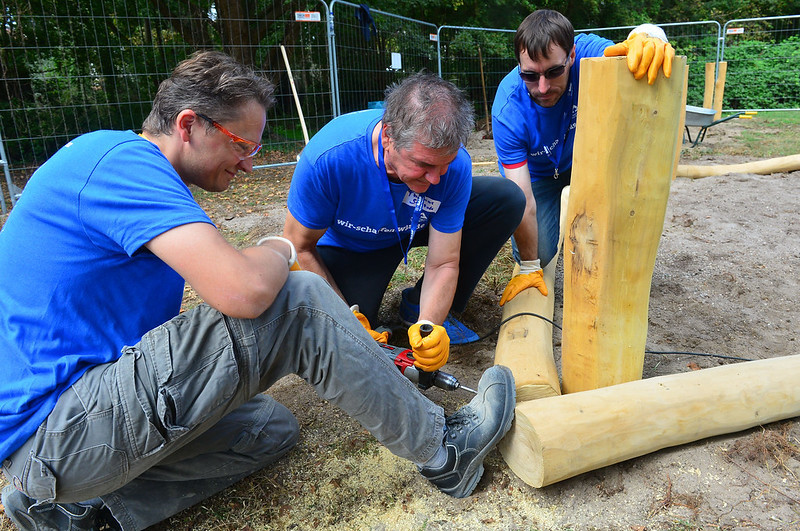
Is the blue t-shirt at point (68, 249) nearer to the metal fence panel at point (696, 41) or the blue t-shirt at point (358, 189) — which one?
the blue t-shirt at point (358, 189)

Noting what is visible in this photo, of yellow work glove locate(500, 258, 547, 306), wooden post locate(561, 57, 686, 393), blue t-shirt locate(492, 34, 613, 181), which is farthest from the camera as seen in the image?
blue t-shirt locate(492, 34, 613, 181)

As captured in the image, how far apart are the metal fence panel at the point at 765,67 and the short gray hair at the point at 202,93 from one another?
13.1m

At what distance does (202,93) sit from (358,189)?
2.92ft

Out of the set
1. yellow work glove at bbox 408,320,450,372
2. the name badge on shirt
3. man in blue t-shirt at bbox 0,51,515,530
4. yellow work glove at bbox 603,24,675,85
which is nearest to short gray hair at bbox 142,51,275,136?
man in blue t-shirt at bbox 0,51,515,530

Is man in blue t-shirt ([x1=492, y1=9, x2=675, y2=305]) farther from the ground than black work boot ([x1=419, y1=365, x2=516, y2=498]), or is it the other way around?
man in blue t-shirt ([x1=492, y1=9, x2=675, y2=305])

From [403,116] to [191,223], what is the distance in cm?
93

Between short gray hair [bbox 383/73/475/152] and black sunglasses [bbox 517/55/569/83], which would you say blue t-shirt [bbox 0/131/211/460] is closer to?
short gray hair [bbox 383/73/475/152]

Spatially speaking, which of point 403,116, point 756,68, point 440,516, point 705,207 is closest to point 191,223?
point 403,116

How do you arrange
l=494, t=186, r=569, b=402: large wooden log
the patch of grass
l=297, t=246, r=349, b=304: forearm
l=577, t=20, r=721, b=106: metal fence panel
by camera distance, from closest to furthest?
l=494, t=186, r=569, b=402: large wooden log
l=297, t=246, r=349, b=304: forearm
the patch of grass
l=577, t=20, r=721, b=106: metal fence panel

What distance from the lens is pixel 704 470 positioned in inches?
73.6

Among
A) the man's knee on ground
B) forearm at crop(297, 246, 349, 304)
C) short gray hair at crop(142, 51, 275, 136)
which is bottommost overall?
the man's knee on ground

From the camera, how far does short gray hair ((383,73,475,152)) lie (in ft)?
6.28

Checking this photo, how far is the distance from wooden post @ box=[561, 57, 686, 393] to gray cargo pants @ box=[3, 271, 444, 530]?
68cm

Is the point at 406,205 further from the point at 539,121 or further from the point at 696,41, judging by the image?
the point at 696,41
